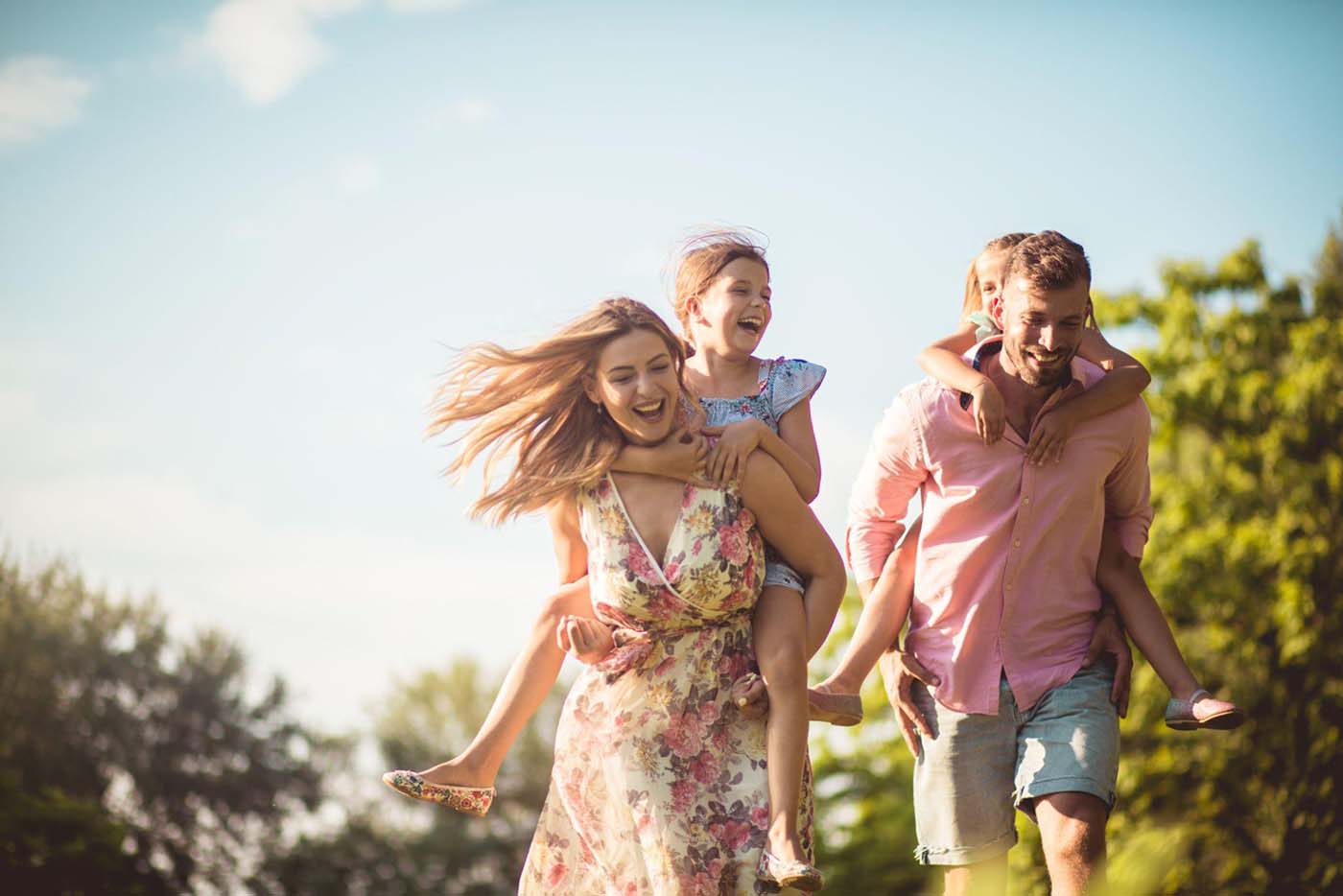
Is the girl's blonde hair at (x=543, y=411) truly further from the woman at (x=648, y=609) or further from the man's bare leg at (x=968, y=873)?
the man's bare leg at (x=968, y=873)

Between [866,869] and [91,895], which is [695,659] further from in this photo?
[866,869]

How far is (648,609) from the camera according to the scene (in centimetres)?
407

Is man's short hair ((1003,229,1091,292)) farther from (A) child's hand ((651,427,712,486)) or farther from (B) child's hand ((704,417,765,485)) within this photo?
(A) child's hand ((651,427,712,486))

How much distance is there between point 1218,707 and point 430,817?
3583 cm

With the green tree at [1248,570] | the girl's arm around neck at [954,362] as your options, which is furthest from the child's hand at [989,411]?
the green tree at [1248,570]

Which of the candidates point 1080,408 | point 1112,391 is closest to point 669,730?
point 1080,408

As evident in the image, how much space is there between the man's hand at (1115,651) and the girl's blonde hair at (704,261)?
5.07 ft

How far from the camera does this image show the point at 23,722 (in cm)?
3228

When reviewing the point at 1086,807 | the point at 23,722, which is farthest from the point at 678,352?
the point at 23,722

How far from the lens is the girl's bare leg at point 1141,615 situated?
4281 millimetres

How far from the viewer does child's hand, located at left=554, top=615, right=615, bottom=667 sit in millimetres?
4137

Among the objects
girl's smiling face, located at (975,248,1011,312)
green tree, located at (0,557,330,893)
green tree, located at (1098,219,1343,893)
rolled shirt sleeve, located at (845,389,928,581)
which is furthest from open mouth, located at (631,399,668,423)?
green tree, located at (0,557,330,893)

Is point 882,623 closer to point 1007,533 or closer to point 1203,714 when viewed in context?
point 1007,533

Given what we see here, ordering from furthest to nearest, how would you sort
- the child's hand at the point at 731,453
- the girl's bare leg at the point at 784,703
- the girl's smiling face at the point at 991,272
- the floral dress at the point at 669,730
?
the girl's smiling face at the point at 991,272 < the child's hand at the point at 731,453 < the floral dress at the point at 669,730 < the girl's bare leg at the point at 784,703
